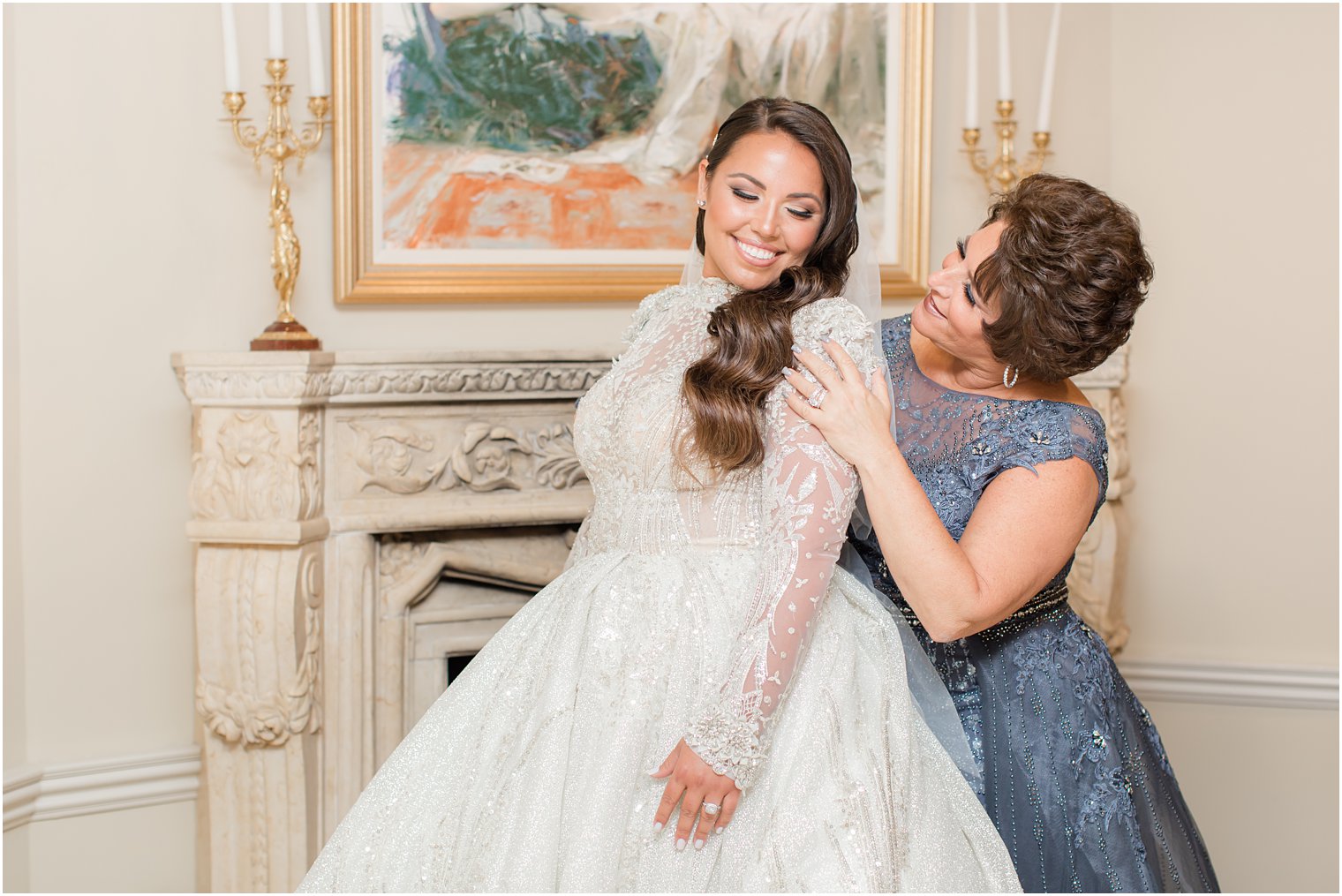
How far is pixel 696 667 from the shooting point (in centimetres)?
188

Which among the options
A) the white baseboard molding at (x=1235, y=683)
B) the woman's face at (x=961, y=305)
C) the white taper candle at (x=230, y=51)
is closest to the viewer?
the woman's face at (x=961, y=305)

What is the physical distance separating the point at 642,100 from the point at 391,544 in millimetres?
1348

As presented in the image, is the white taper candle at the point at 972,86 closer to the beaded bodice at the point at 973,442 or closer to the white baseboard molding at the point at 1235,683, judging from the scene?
the beaded bodice at the point at 973,442

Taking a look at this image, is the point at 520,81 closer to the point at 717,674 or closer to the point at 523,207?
the point at 523,207

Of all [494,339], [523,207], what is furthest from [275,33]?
→ [494,339]

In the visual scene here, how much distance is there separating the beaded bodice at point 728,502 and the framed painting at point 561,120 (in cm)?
116

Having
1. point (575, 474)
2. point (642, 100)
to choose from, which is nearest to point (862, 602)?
point (575, 474)

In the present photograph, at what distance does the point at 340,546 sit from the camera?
307cm

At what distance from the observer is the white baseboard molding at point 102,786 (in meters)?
3.02

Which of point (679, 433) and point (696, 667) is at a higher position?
point (679, 433)

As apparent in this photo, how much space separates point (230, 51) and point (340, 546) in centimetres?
117

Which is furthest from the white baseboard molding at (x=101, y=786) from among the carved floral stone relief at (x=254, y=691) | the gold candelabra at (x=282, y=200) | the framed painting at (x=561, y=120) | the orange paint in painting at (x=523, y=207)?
the orange paint in painting at (x=523, y=207)

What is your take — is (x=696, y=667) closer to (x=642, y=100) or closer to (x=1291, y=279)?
(x=642, y=100)

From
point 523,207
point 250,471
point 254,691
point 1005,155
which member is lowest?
point 254,691
